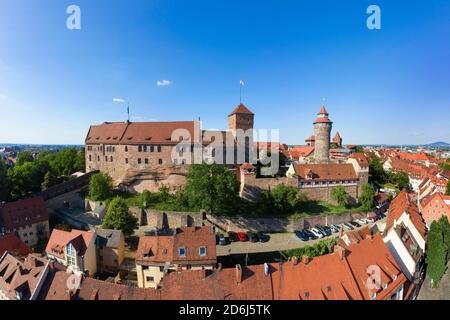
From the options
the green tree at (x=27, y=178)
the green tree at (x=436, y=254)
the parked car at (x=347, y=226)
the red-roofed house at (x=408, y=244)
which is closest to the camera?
the red-roofed house at (x=408, y=244)

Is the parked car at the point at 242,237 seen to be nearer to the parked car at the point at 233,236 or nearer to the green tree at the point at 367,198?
the parked car at the point at 233,236

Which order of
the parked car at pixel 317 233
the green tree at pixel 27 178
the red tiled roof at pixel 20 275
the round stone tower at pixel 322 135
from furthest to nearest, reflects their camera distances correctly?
the round stone tower at pixel 322 135
the green tree at pixel 27 178
the parked car at pixel 317 233
the red tiled roof at pixel 20 275

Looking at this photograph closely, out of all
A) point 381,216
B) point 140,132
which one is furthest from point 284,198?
point 140,132

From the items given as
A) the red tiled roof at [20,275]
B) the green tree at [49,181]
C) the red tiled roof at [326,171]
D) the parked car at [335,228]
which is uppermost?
the red tiled roof at [326,171]

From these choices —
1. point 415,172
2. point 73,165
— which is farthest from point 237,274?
point 415,172

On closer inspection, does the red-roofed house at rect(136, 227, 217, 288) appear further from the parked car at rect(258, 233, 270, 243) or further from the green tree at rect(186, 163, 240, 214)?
the parked car at rect(258, 233, 270, 243)

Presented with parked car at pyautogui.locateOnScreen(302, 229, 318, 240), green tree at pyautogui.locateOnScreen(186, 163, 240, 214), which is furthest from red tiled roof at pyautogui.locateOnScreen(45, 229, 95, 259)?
parked car at pyautogui.locateOnScreen(302, 229, 318, 240)

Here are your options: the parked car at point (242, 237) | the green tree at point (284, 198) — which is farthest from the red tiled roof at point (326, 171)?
the parked car at point (242, 237)

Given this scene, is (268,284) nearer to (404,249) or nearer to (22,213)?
(404,249)
